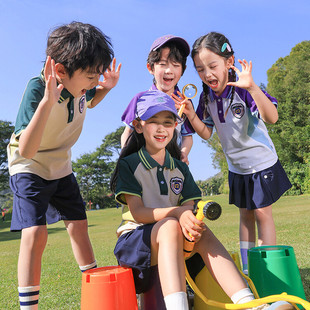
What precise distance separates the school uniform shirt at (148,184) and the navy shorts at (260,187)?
0.65 meters

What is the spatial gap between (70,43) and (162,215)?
1021 mm

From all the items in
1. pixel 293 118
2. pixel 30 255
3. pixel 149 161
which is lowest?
pixel 30 255

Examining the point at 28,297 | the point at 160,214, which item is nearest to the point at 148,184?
the point at 160,214

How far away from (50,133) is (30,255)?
668 mm

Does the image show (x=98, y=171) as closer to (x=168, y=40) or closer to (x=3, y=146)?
(x=3, y=146)

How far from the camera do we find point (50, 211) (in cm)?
241

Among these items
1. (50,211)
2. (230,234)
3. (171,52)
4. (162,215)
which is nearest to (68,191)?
(50,211)

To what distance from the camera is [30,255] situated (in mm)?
2051

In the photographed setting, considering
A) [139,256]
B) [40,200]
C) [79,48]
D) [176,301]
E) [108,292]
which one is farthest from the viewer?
[40,200]

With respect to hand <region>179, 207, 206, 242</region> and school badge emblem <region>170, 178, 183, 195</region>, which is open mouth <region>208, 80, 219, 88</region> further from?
hand <region>179, 207, 206, 242</region>

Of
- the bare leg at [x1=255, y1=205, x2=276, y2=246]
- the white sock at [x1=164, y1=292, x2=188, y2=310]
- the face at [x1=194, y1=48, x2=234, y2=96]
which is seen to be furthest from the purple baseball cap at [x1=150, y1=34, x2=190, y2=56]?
the white sock at [x1=164, y1=292, x2=188, y2=310]

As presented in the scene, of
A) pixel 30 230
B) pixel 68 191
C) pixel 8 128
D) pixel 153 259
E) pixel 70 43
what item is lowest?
pixel 153 259

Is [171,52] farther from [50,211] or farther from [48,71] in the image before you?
[50,211]

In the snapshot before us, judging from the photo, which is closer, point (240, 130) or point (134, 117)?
point (134, 117)
